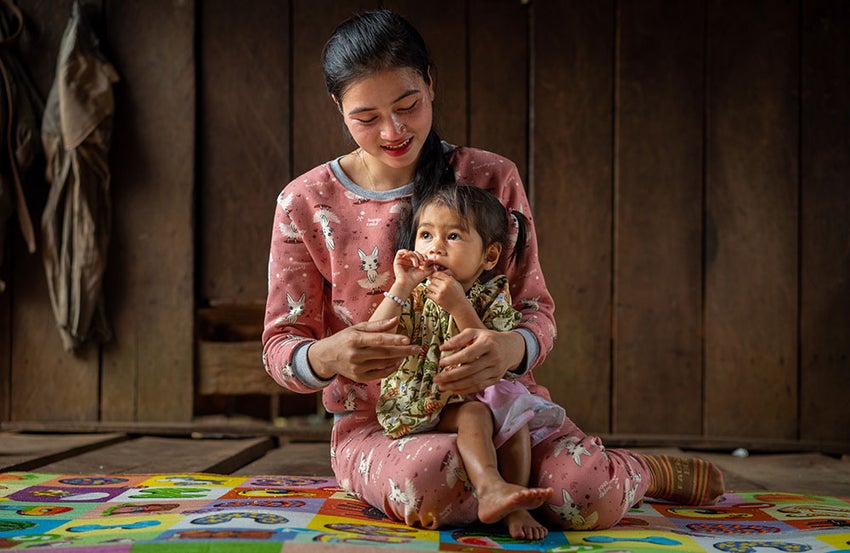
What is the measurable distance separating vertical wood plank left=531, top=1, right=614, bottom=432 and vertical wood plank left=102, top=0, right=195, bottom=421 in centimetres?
127

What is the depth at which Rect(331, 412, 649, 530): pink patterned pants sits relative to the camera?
1697 millimetres

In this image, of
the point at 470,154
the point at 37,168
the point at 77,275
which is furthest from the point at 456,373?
the point at 37,168

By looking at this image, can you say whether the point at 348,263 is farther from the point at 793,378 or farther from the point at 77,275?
the point at 793,378

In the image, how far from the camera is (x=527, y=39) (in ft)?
11.0

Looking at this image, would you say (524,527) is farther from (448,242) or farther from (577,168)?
(577,168)

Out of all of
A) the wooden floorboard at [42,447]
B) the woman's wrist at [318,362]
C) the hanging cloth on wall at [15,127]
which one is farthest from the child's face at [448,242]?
the hanging cloth on wall at [15,127]

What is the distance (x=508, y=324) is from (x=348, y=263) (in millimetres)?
391

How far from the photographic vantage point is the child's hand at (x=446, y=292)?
5.65 feet

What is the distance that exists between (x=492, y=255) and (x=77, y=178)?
1891 mm

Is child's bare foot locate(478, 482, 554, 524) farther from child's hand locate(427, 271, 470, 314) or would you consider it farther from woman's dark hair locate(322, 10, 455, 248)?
woman's dark hair locate(322, 10, 455, 248)

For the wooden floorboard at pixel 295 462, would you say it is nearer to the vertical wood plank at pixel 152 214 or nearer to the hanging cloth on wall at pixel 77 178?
the vertical wood plank at pixel 152 214

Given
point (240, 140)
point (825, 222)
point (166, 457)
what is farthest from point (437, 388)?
point (825, 222)

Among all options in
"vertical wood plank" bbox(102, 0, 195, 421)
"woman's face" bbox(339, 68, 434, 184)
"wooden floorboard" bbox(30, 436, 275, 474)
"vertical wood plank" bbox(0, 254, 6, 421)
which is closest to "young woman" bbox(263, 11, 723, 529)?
"woman's face" bbox(339, 68, 434, 184)

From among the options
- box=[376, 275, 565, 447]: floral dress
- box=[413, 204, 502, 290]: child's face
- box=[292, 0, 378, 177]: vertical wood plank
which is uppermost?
box=[292, 0, 378, 177]: vertical wood plank
